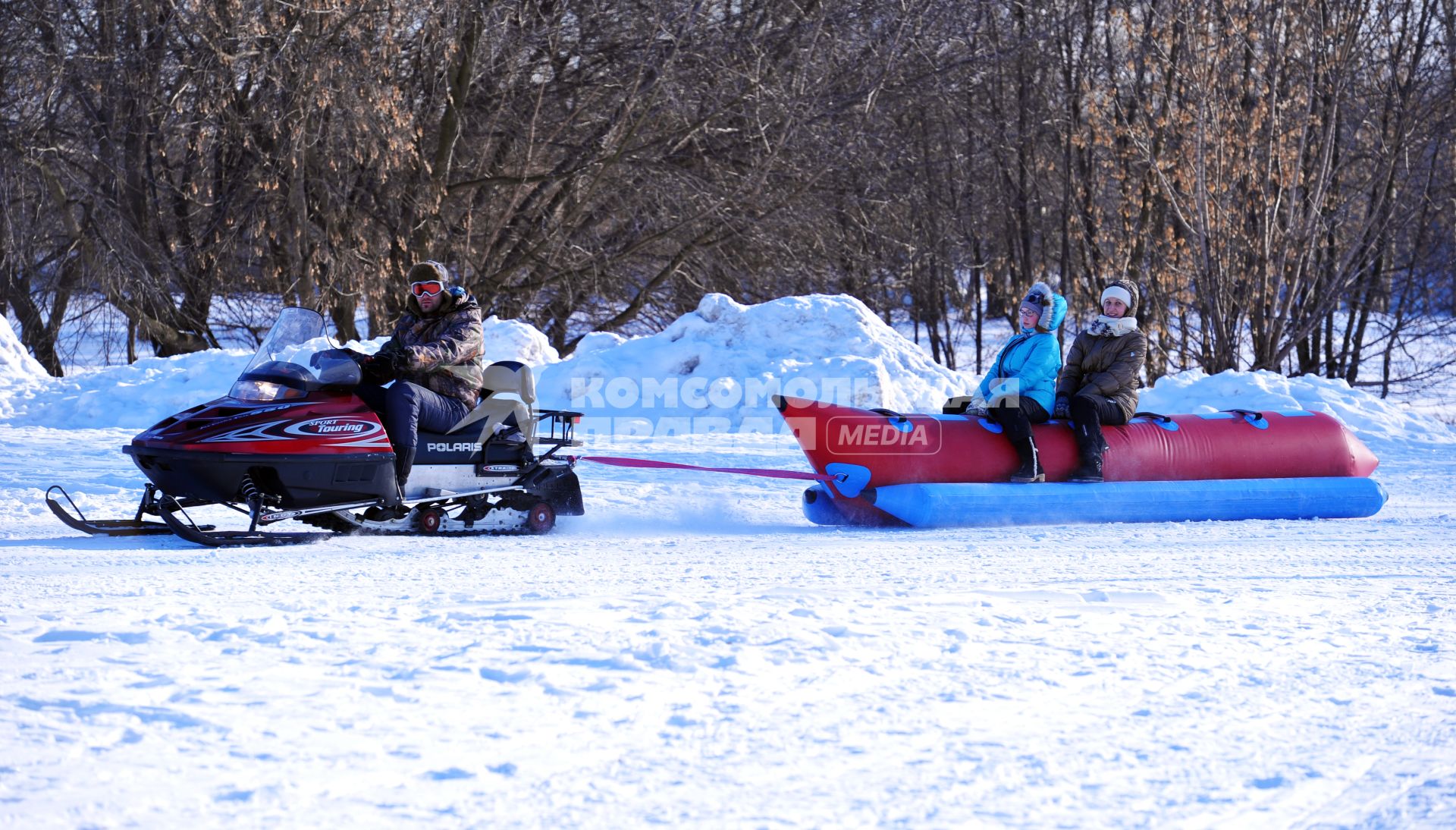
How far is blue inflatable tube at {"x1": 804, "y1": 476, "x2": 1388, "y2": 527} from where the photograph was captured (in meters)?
7.30

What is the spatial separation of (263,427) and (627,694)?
3110mm

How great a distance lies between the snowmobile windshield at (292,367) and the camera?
20.1ft

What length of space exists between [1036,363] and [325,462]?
3922 millimetres

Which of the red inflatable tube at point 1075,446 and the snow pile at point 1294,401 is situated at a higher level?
the snow pile at point 1294,401

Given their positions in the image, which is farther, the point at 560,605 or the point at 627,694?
the point at 560,605

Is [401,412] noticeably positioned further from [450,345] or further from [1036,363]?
[1036,363]

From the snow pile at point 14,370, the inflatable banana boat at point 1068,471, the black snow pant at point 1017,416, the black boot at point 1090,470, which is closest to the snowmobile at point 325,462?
the inflatable banana boat at point 1068,471

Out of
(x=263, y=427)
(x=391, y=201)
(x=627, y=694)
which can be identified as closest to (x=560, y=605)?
(x=627, y=694)

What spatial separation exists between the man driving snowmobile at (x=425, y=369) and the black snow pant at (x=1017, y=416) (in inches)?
115

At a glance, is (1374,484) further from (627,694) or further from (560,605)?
(627,694)

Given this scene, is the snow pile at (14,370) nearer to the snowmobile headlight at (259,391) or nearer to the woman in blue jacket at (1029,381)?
the snowmobile headlight at (259,391)

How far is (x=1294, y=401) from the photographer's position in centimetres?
1229

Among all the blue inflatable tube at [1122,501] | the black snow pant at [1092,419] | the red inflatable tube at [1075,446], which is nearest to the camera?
the blue inflatable tube at [1122,501]

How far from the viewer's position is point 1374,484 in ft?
26.6
